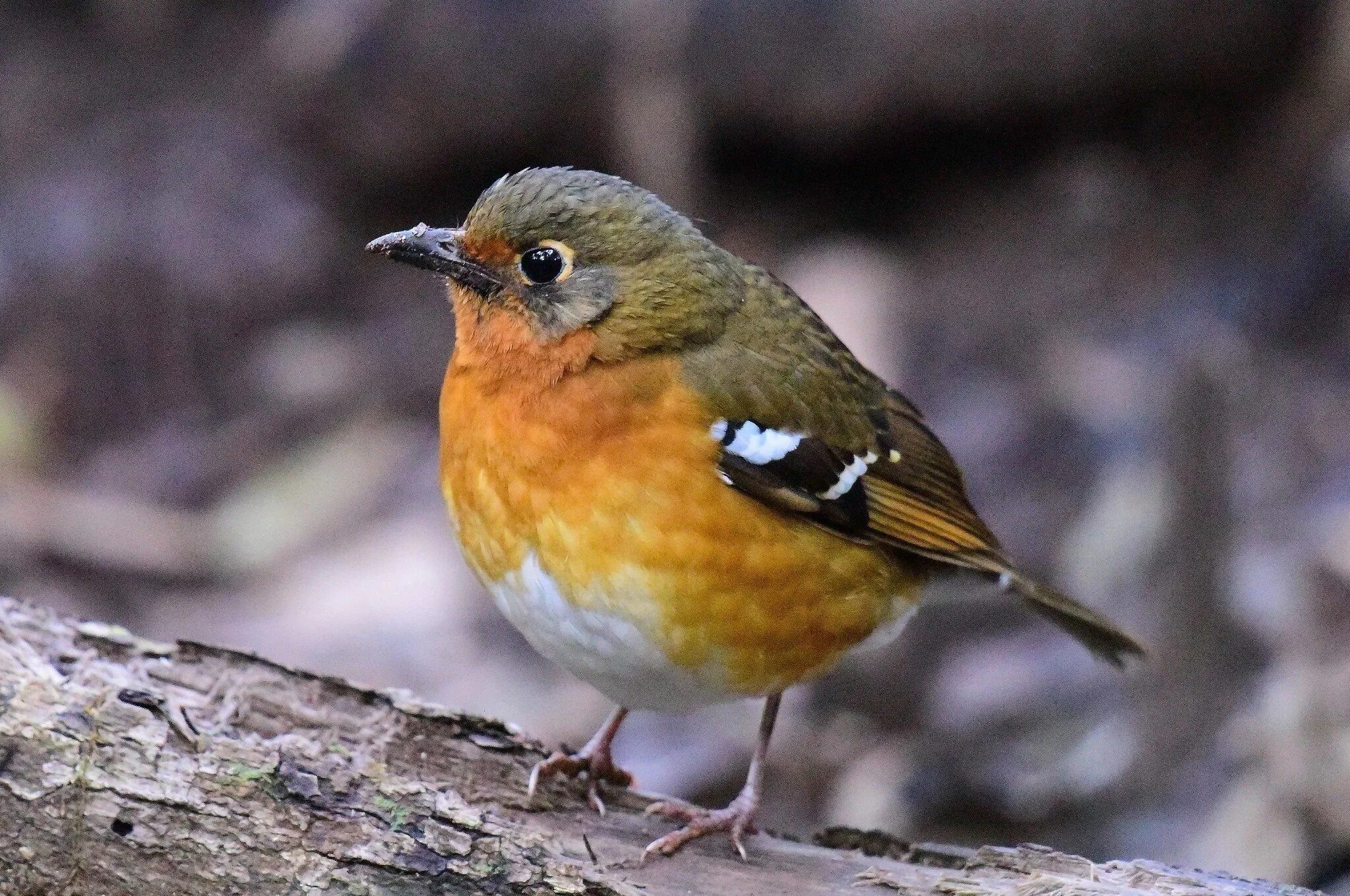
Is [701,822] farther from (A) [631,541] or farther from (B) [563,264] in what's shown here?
(B) [563,264]

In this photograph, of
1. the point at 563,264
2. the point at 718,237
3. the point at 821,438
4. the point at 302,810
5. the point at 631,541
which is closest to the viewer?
the point at 302,810

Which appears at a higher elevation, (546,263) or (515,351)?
(546,263)

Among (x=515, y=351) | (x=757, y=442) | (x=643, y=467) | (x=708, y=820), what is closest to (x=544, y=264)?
(x=515, y=351)

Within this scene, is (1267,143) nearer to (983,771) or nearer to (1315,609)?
(1315,609)

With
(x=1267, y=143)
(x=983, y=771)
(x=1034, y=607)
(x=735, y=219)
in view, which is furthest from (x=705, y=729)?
(x=1267, y=143)

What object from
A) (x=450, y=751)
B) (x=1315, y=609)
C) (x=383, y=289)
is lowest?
(x=450, y=751)

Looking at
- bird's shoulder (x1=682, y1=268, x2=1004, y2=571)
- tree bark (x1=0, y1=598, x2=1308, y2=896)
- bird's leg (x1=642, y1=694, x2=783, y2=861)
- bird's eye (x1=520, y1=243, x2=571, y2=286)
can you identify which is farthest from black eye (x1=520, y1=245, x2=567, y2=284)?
bird's leg (x1=642, y1=694, x2=783, y2=861)
